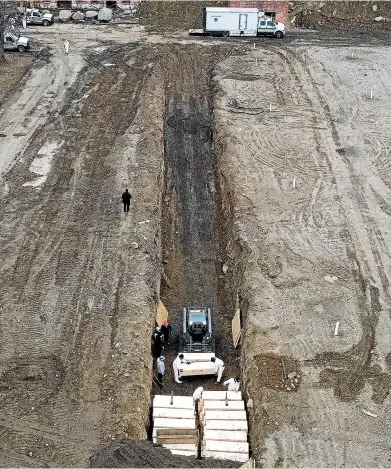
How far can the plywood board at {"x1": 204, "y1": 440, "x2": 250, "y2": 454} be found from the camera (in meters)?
14.2

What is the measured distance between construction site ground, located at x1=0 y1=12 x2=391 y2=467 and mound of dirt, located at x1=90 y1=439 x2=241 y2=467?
5 cm

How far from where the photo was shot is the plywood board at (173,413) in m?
15.1

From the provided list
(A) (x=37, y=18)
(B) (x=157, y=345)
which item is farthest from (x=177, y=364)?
(A) (x=37, y=18)

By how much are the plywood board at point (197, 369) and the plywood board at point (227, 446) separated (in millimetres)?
2797

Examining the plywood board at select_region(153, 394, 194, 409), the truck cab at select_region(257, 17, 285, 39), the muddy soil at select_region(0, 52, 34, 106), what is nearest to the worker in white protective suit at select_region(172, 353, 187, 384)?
the plywood board at select_region(153, 394, 194, 409)

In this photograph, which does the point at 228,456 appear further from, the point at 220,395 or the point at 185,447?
the point at 220,395

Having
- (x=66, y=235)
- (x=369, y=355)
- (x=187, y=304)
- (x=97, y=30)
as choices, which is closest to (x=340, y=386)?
(x=369, y=355)

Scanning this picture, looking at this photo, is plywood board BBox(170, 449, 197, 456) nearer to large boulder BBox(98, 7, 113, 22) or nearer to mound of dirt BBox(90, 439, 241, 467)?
mound of dirt BBox(90, 439, 241, 467)

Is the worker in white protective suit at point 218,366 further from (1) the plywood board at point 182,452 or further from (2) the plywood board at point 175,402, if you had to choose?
(1) the plywood board at point 182,452

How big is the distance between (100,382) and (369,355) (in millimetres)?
7363

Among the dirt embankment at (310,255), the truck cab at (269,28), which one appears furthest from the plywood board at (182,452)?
the truck cab at (269,28)

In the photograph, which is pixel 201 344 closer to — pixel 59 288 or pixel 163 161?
pixel 59 288

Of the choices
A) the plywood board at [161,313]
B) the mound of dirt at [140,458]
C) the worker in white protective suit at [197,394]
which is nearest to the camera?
the mound of dirt at [140,458]

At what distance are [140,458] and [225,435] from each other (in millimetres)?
2579
